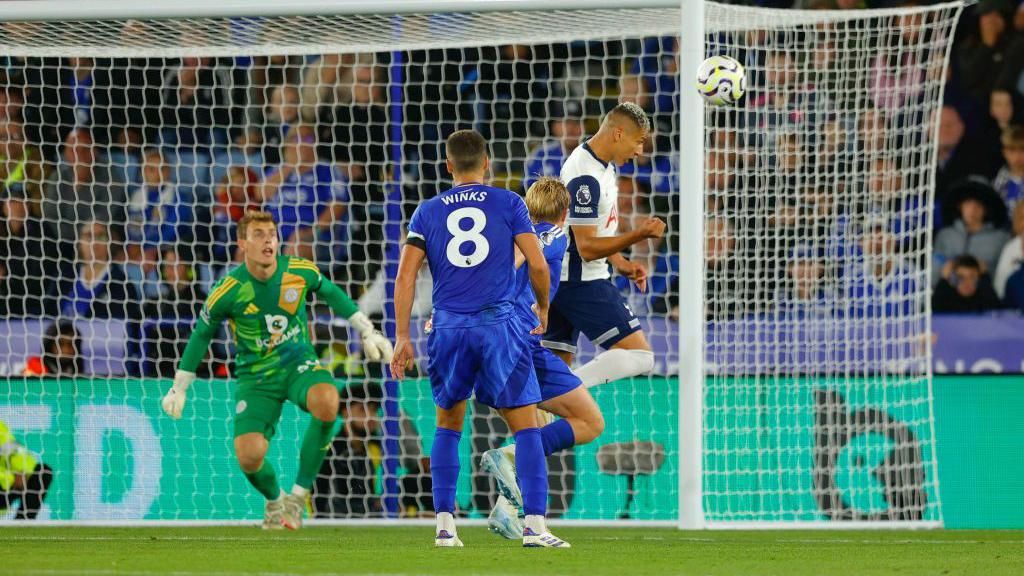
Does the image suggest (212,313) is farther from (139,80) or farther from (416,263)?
(139,80)

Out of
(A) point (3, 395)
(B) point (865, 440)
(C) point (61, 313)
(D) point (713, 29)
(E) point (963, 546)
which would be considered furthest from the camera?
(C) point (61, 313)

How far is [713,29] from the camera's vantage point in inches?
323

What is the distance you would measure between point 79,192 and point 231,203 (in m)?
1.16

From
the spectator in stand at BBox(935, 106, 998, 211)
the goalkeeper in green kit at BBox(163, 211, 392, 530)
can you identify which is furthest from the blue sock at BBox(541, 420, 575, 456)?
the spectator in stand at BBox(935, 106, 998, 211)

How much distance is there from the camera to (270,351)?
8.49m

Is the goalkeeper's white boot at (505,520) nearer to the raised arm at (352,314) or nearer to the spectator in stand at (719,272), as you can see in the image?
the raised arm at (352,314)

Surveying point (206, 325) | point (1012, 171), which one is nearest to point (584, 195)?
point (206, 325)

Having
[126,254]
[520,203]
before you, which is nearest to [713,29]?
[520,203]

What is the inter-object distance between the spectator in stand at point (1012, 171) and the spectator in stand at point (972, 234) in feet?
0.33

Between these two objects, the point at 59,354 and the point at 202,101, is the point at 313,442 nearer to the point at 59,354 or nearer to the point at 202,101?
the point at 59,354

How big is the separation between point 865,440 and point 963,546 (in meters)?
2.06

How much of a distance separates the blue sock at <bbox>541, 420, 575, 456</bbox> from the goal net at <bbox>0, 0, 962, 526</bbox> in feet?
3.05

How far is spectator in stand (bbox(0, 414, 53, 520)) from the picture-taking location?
952 cm

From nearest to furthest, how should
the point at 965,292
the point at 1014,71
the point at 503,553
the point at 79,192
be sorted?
1. the point at 503,553
2. the point at 965,292
3. the point at 79,192
4. the point at 1014,71
